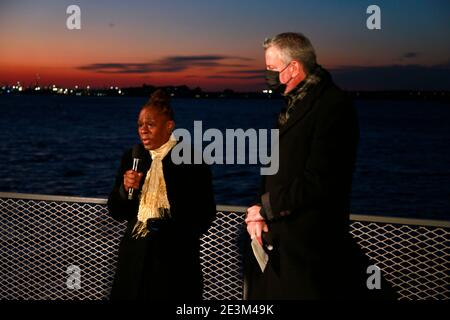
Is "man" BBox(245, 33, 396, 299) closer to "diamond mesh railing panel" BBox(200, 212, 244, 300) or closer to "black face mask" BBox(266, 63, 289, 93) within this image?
"black face mask" BBox(266, 63, 289, 93)

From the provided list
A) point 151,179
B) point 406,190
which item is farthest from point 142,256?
point 406,190

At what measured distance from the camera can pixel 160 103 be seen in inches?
125

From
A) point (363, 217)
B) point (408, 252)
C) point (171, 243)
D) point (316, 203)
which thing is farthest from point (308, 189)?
point (408, 252)

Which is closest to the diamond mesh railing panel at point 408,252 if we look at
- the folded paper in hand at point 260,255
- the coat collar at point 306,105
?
the folded paper in hand at point 260,255

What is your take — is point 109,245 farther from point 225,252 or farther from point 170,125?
point 170,125

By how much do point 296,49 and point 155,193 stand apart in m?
1.21

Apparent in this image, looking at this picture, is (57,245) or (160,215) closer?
(160,215)

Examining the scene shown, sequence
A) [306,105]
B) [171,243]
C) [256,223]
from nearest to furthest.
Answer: [306,105], [256,223], [171,243]

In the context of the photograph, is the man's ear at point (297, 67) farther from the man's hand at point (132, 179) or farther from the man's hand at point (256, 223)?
the man's hand at point (132, 179)

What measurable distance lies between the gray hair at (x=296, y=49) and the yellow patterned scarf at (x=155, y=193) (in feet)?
3.02

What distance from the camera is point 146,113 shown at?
10.3ft
